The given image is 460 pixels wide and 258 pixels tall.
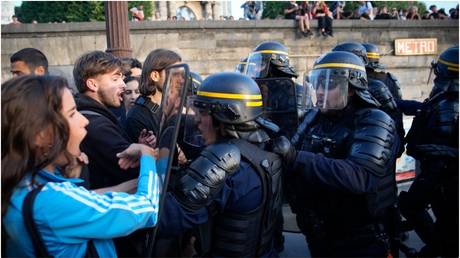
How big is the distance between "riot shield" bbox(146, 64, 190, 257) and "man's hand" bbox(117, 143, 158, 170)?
0.04 metres

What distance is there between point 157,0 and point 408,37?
19.2 m

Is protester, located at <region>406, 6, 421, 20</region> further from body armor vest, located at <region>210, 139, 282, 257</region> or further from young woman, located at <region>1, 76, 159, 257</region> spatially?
young woman, located at <region>1, 76, 159, 257</region>

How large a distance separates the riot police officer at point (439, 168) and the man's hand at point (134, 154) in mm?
1744

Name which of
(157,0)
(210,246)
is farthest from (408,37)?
(157,0)

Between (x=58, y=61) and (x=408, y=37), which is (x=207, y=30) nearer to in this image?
(x=58, y=61)

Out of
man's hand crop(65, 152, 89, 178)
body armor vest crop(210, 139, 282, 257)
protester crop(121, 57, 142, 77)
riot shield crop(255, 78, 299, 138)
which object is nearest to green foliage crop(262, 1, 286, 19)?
protester crop(121, 57, 142, 77)

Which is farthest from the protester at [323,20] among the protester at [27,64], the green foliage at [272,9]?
the protester at [27,64]

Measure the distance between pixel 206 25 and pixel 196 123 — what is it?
484 inches

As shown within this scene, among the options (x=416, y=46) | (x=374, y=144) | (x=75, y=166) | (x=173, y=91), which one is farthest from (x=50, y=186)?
(x=416, y=46)

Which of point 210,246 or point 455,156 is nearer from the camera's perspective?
point 210,246

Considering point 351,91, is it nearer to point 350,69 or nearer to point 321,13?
point 350,69

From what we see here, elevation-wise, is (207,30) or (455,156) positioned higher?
(207,30)

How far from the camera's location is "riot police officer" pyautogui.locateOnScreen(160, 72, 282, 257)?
6.13 ft

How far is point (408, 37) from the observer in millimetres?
15828
